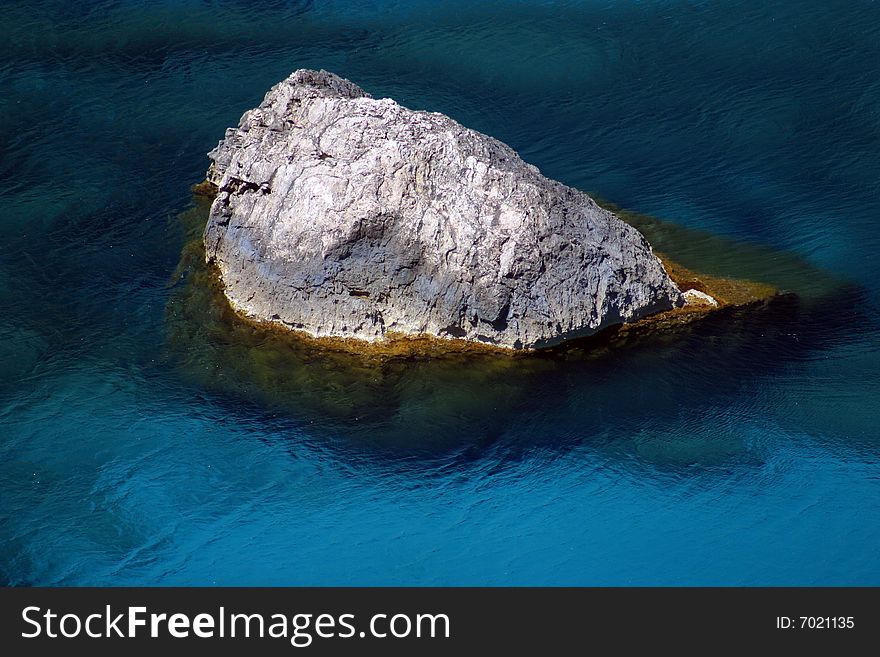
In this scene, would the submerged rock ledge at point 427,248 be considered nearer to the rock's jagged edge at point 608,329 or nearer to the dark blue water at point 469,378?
the rock's jagged edge at point 608,329

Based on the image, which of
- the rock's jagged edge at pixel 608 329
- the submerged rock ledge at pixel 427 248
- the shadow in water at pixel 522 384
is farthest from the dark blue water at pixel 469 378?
the submerged rock ledge at pixel 427 248

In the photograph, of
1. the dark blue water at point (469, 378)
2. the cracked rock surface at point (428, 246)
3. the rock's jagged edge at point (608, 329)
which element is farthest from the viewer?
the rock's jagged edge at point (608, 329)

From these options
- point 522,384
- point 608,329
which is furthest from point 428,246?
point 608,329

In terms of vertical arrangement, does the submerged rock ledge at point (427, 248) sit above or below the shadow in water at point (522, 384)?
above

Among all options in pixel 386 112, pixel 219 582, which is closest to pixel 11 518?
pixel 219 582

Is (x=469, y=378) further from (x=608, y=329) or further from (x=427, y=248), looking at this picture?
(x=608, y=329)

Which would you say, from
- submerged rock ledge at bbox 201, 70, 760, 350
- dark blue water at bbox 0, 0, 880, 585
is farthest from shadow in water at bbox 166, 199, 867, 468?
submerged rock ledge at bbox 201, 70, 760, 350
